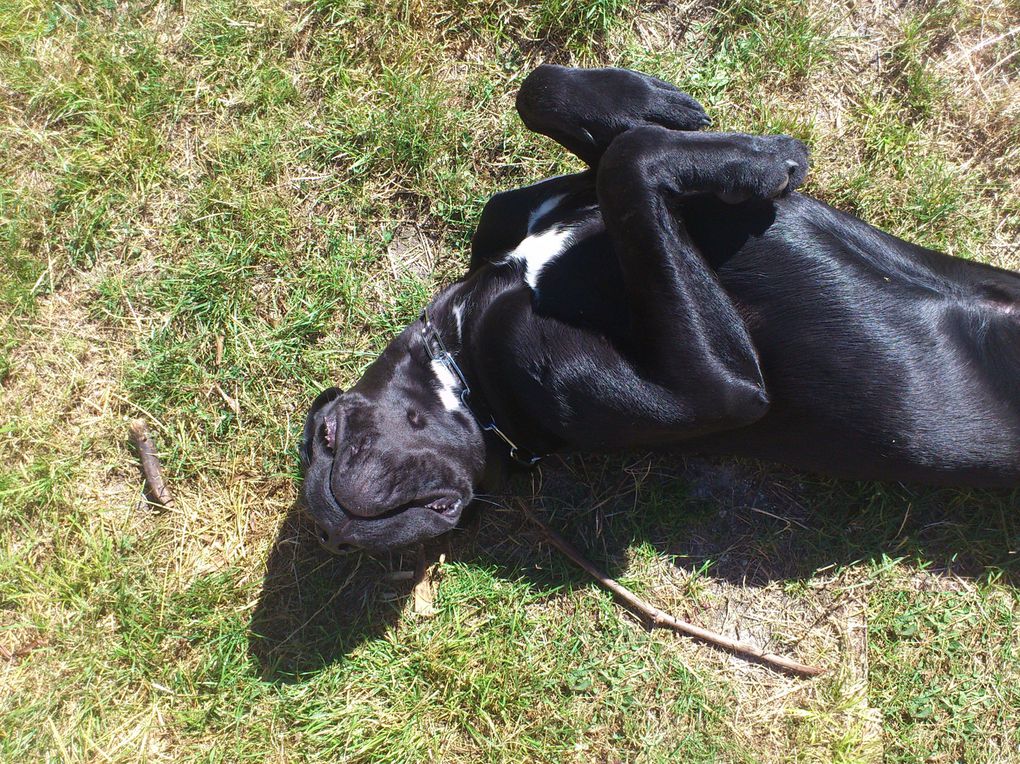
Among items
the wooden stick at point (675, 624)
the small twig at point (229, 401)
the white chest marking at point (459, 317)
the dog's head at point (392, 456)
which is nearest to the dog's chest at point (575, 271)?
the white chest marking at point (459, 317)

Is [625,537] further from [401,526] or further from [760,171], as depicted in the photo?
[760,171]

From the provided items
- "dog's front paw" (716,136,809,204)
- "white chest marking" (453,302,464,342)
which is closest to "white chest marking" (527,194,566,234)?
"white chest marking" (453,302,464,342)

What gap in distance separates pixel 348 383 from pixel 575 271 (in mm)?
1442

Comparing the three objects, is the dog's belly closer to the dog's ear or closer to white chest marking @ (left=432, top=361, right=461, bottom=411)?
white chest marking @ (left=432, top=361, right=461, bottom=411)

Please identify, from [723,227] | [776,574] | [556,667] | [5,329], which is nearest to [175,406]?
[5,329]

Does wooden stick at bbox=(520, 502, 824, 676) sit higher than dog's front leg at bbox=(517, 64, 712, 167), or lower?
lower

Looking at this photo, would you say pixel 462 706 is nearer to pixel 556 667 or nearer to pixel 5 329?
pixel 556 667

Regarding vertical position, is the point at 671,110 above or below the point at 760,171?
above

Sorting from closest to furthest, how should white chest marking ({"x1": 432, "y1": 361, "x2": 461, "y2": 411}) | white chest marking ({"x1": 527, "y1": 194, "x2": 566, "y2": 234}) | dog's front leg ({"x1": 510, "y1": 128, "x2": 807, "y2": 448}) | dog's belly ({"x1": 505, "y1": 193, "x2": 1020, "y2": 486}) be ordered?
dog's front leg ({"x1": 510, "y1": 128, "x2": 807, "y2": 448}), dog's belly ({"x1": 505, "y1": 193, "x2": 1020, "y2": 486}), white chest marking ({"x1": 432, "y1": 361, "x2": 461, "y2": 411}), white chest marking ({"x1": 527, "y1": 194, "x2": 566, "y2": 234})

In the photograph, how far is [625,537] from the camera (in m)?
3.89

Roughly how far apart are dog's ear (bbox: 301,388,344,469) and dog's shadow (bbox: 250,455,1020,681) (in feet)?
2.89

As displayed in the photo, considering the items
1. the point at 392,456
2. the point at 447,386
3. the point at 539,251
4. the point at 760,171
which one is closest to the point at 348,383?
the point at 447,386

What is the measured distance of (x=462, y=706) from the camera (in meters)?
3.84

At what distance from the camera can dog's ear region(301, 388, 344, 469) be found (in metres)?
3.14
